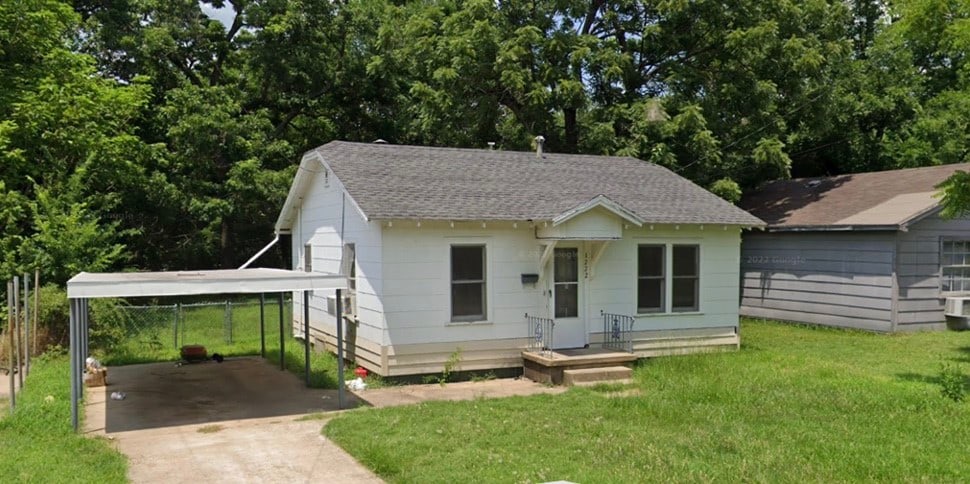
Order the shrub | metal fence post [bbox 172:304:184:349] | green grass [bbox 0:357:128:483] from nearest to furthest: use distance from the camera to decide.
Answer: green grass [bbox 0:357:128:483] < the shrub < metal fence post [bbox 172:304:184:349]

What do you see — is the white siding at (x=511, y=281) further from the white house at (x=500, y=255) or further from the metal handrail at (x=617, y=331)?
the metal handrail at (x=617, y=331)

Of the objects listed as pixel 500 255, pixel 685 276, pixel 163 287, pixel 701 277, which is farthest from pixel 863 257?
pixel 163 287

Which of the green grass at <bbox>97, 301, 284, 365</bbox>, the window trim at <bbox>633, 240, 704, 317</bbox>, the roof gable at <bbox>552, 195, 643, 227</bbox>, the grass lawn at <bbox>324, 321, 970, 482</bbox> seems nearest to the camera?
the grass lawn at <bbox>324, 321, 970, 482</bbox>

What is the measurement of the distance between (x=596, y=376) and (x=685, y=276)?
3.33 metres

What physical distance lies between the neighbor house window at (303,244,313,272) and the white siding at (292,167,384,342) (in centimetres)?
13

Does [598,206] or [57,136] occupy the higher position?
[57,136]

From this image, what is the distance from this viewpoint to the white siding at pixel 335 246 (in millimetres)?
11898

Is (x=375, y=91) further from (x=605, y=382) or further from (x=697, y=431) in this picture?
(x=697, y=431)

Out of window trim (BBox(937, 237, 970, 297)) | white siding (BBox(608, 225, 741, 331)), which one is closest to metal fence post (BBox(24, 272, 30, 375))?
white siding (BBox(608, 225, 741, 331))

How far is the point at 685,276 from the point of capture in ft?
46.1

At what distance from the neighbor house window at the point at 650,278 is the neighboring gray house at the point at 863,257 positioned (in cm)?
642

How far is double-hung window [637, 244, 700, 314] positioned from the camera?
13.8m

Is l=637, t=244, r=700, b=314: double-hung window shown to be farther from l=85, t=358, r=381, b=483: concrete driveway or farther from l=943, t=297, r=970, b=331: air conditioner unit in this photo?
l=943, t=297, r=970, b=331: air conditioner unit

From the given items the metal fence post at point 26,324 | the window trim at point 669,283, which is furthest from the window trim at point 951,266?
the metal fence post at point 26,324
